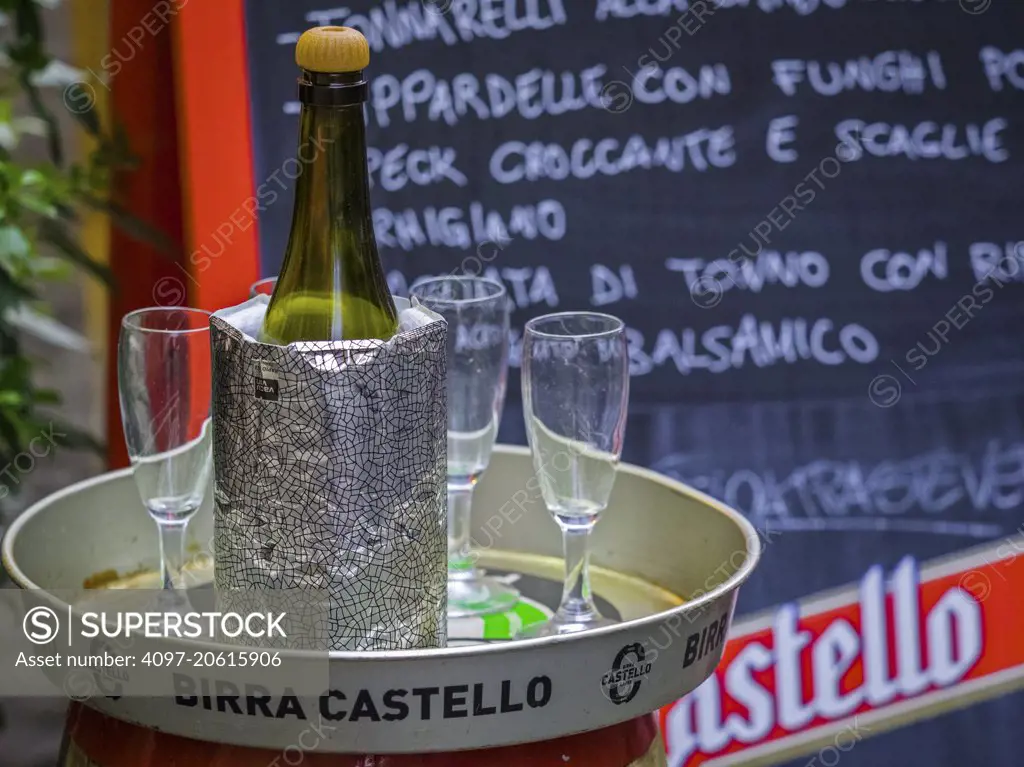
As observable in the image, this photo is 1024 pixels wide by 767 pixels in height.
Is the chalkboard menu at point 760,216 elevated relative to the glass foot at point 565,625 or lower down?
elevated

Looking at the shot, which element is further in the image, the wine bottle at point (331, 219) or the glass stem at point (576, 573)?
the glass stem at point (576, 573)

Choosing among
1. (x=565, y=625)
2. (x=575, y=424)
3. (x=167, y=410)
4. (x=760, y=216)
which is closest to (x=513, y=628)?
(x=565, y=625)

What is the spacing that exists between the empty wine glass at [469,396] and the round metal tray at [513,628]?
39mm

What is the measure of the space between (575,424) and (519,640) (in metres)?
0.17

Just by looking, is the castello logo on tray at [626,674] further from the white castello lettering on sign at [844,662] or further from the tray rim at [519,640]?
the white castello lettering on sign at [844,662]

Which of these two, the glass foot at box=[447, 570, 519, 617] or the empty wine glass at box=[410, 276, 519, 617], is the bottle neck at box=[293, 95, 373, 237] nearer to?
the empty wine glass at box=[410, 276, 519, 617]

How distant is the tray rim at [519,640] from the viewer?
691 millimetres

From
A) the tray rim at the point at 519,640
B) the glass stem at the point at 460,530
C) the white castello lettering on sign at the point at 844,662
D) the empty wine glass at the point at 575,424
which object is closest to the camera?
the tray rim at the point at 519,640

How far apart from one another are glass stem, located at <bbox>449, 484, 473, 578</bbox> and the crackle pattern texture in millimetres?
185

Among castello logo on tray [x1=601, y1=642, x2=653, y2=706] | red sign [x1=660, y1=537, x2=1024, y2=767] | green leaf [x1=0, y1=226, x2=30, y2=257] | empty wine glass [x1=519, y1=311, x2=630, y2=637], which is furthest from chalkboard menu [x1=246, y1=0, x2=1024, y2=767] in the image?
castello logo on tray [x1=601, y1=642, x2=653, y2=706]

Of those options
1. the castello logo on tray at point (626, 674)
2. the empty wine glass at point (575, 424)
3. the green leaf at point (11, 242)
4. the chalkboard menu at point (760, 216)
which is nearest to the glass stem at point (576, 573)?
the empty wine glass at point (575, 424)

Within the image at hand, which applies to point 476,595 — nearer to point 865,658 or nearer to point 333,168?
point 333,168

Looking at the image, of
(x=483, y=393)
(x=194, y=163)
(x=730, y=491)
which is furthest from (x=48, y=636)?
(x=730, y=491)

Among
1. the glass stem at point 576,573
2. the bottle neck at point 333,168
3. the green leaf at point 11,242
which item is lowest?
the glass stem at point 576,573
